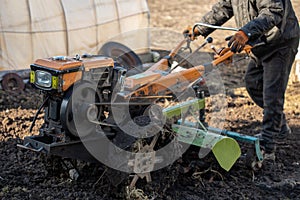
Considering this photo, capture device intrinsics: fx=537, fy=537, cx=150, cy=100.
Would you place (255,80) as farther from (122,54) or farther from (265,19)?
(122,54)

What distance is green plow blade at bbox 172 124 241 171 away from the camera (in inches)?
197

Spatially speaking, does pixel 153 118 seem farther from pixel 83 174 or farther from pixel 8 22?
pixel 8 22

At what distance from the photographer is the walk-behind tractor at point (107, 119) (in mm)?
4367

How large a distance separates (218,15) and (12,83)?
4.01 metres

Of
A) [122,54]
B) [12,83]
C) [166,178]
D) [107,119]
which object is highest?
[122,54]

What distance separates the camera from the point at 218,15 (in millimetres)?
6043

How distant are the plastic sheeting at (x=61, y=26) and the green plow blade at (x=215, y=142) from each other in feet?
15.1

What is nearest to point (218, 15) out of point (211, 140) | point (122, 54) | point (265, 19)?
point (265, 19)

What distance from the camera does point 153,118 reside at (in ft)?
15.4

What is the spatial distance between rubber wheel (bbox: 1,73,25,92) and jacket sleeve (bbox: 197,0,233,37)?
3.71 meters

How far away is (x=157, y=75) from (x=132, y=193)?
1152mm

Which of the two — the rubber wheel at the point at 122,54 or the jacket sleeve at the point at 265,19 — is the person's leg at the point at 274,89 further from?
the rubber wheel at the point at 122,54

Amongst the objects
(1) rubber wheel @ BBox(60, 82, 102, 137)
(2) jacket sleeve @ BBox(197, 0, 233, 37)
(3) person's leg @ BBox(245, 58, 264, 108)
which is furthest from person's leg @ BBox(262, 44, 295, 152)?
(1) rubber wheel @ BBox(60, 82, 102, 137)

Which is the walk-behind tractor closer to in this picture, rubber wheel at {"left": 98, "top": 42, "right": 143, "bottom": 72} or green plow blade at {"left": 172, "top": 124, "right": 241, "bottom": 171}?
green plow blade at {"left": 172, "top": 124, "right": 241, "bottom": 171}
